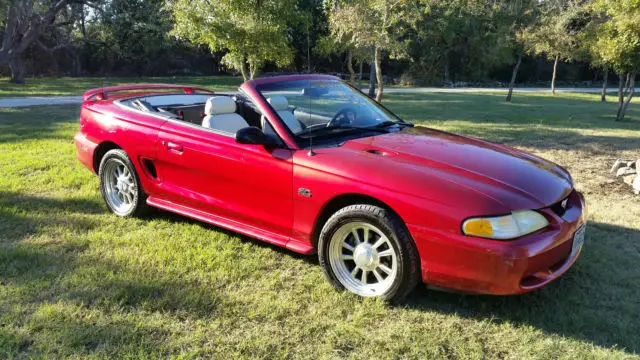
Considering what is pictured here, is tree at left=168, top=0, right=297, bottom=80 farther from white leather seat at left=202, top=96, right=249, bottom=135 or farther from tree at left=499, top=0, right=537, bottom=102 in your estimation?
tree at left=499, top=0, right=537, bottom=102

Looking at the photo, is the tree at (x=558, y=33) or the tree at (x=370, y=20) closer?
the tree at (x=370, y=20)

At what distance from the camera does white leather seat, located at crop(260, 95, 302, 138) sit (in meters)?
3.66

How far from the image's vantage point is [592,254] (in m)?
4.02

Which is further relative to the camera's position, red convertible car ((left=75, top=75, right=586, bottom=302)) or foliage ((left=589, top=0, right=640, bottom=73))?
foliage ((left=589, top=0, right=640, bottom=73))

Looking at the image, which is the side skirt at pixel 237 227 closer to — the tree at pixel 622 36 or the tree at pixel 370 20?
the tree at pixel 370 20

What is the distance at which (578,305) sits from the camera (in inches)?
127

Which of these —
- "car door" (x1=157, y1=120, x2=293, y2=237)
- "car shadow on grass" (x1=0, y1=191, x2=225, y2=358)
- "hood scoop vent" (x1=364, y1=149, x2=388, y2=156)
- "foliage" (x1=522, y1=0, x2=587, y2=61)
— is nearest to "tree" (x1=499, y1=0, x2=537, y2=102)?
"foliage" (x1=522, y1=0, x2=587, y2=61)

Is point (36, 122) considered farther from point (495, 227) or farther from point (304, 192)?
point (495, 227)

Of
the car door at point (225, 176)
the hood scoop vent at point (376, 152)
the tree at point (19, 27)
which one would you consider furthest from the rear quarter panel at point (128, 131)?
the tree at point (19, 27)

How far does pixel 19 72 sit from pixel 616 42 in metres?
25.9

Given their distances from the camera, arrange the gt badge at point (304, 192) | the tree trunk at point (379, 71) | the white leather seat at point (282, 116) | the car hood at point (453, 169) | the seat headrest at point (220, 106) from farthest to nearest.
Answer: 1. the tree trunk at point (379, 71)
2. the seat headrest at point (220, 106)
3. the white leather seat at point (282, 116)
4. the gt badge at point (304, 192)
5. the car hood at point (453, 169)

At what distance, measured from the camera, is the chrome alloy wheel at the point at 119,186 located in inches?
182

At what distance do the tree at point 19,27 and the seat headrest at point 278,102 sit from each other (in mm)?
20357

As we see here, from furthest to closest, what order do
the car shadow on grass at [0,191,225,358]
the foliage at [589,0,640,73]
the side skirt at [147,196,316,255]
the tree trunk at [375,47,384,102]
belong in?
1. the tree trunk at [375,47,384,102]
2. the foliage at [589,0,640,73]
3. the side skirt at [147,196,316,255]
4. the car shadow on grass at [0,191,225,358]
